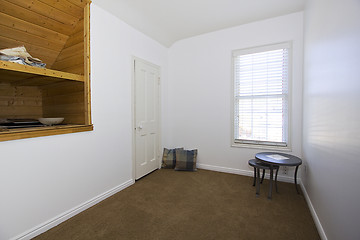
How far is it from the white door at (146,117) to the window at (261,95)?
1.51 m

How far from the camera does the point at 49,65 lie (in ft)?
8.09

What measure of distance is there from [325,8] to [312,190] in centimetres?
192

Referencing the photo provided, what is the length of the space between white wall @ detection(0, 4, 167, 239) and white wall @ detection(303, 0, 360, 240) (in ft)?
8.02

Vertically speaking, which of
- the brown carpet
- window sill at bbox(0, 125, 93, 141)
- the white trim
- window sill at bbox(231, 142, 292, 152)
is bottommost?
the brown carpet

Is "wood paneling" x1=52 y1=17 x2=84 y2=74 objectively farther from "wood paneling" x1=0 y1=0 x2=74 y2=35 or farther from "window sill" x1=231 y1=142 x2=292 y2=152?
"window sill" x1=231 y1=142 x2=292 y2=152

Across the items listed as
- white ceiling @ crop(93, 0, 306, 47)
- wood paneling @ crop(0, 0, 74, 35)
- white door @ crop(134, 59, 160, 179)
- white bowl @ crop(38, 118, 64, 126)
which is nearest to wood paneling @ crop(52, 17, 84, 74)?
wood paneling @ crop(0, 0, 74, 35)

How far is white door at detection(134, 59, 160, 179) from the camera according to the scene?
2965 millimetres

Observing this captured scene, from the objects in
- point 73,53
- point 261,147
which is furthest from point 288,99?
point 73,53

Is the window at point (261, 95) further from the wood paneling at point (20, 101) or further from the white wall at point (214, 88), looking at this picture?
the wood paneling at point (20, 101)

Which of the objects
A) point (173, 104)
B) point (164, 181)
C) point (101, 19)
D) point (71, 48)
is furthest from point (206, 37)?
point (164, 181)

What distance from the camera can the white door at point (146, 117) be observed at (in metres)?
2.96

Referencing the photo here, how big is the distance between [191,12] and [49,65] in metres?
2.25

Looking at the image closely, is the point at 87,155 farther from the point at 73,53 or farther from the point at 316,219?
the point at 316,219

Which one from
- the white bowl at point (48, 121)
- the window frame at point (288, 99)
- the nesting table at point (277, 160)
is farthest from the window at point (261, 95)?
the white bowl at point (48, 121)
